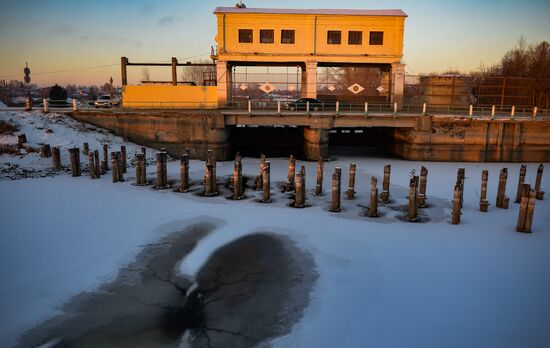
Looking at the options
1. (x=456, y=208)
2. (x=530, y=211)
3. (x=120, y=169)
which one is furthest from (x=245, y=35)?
(x=530, y=211)

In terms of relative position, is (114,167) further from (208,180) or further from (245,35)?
(245,35)

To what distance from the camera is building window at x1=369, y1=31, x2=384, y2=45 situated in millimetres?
39625

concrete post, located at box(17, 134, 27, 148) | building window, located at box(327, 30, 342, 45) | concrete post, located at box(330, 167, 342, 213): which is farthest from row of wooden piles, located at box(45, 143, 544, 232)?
building window, located at box(327, 30, 342, 45)

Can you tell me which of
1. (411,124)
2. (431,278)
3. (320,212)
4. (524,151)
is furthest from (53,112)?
(524,151)

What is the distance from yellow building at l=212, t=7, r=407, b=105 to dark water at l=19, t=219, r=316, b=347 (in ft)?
93.5

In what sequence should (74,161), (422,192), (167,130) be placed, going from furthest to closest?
(167,130)
(74,161)
(422,192)

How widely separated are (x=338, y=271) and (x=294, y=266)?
1340 mm

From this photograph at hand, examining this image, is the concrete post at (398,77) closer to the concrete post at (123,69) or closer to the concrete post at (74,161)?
the concrete post at (123,69)

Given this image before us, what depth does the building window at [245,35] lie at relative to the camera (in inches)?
1542

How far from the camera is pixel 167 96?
38.0 metres

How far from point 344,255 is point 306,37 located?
29.8 m

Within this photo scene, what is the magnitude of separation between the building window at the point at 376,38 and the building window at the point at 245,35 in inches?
442

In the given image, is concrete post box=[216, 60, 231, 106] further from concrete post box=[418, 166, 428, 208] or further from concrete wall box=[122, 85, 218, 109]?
concrete post box=[418, 166, 428, 208]

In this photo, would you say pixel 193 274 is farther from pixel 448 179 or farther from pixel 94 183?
pixel 448 179
